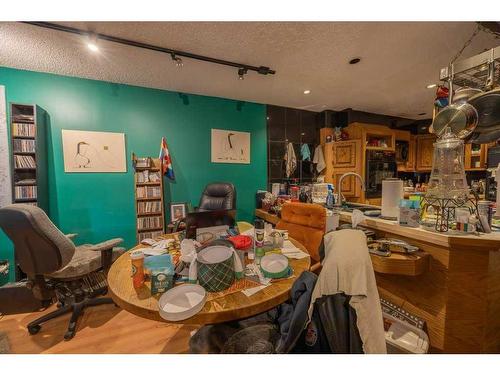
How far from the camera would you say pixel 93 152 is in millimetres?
2656

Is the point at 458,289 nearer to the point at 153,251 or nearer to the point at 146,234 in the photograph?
the point at 153,251

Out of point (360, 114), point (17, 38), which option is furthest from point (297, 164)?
point (17, 38)

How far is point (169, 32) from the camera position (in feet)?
5.67

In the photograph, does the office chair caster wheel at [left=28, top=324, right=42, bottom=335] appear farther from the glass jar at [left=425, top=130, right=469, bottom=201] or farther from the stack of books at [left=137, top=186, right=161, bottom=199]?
the glass jar at [left=425, top=130, right=469, bottom=201]

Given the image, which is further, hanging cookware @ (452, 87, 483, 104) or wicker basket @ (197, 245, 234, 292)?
hanging cookware @ (452, 87, 483, 104)

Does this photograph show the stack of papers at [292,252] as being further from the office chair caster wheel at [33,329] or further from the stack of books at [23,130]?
the stack of books at [23,130]

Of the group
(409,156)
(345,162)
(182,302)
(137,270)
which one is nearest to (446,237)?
(182,302)

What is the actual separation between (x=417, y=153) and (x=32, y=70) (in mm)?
6726

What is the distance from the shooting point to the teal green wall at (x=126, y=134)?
2.49 meters

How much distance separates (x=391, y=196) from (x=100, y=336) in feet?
8.53

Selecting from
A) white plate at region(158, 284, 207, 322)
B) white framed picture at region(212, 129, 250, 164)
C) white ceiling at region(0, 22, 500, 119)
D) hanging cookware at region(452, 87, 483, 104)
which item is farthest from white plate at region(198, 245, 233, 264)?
white framed picture at region(212, 129, 250, 164)

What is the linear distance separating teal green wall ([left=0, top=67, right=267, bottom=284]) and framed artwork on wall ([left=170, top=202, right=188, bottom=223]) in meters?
0.12

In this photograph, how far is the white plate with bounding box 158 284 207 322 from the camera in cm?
75
